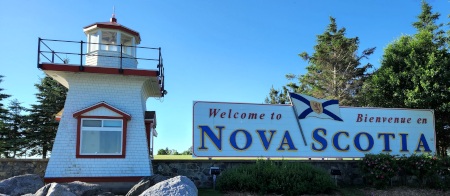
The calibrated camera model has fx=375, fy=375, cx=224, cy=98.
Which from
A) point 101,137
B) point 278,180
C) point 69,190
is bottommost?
point 278,180

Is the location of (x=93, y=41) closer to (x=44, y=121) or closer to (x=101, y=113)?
(x=101, y=113)

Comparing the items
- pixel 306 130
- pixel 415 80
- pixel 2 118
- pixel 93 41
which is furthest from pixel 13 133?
pixel 415 80

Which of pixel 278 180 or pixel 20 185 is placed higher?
pixel 20 185

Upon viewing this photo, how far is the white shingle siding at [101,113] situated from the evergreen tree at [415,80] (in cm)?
1184

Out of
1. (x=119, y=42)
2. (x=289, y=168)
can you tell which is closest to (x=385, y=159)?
(x=289, y=168)

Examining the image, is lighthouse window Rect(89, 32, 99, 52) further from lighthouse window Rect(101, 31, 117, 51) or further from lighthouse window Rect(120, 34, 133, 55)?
lighthouse window Rect(120, 34, 133, 55)

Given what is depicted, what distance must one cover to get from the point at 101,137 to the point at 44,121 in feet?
45.9

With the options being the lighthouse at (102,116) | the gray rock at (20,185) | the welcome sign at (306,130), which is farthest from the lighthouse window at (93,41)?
the gray rock at (20,185)

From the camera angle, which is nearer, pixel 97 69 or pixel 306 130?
pixel 97 69

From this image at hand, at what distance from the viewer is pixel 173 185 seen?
8.16m

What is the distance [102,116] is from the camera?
13.1 m

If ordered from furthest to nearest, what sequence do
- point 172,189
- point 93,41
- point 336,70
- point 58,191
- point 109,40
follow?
point 336,70 → point 109,40 → point 93,41 → point 58,191 → point 172,189

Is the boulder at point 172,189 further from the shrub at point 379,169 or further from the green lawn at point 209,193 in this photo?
the shrub at point 379,169

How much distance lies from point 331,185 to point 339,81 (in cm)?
2101
